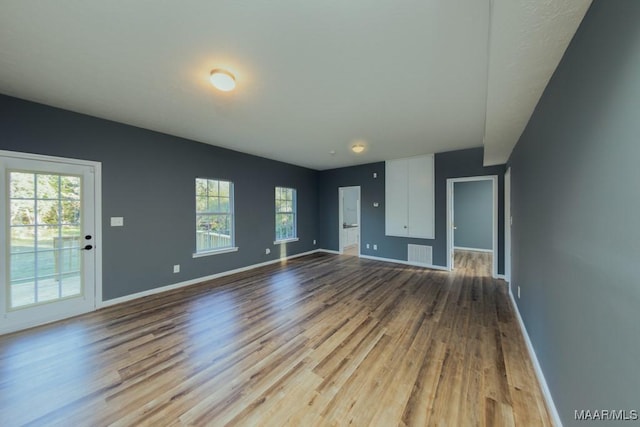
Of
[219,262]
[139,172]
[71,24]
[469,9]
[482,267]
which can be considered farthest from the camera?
[482,267]

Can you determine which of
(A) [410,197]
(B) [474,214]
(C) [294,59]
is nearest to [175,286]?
(C) [294,59]

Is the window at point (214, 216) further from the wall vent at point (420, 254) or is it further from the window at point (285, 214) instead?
the wall vent at point (420, 254)

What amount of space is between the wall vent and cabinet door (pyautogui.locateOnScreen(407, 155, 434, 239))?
27 centimetres

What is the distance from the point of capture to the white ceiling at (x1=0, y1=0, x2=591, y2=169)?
1450mm

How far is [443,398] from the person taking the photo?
5.31 ft

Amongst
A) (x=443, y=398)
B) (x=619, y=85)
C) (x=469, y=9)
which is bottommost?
(x=443, y=398)

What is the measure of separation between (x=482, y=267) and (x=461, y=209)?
8.96ft

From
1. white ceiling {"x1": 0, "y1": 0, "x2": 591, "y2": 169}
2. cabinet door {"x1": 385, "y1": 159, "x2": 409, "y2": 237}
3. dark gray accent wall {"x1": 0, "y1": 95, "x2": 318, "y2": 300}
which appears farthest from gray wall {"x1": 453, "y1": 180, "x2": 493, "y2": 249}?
dark gray accent wall {"x1": 0, "y1": 95, "x2": 318, "y2": 300}

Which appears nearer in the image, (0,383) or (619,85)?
(619,85)

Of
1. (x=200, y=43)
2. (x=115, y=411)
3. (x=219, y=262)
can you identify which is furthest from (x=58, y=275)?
(x=200, y=43)

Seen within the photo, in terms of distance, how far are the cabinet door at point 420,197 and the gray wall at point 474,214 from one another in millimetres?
2669

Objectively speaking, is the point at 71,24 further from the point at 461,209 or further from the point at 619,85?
the point at 461,209

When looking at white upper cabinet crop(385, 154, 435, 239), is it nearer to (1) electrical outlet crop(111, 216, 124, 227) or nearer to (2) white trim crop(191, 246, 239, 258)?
(2) white trim crop(191, 246, 239, 258)

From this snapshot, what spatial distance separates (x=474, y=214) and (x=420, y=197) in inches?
124
